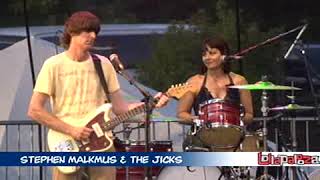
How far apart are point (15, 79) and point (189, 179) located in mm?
1707

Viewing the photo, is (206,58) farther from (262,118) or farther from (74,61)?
(74,61)

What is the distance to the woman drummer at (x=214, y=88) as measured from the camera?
268 inches

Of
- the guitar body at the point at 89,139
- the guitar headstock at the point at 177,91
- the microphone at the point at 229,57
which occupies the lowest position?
the guitar body at the point at 89,139

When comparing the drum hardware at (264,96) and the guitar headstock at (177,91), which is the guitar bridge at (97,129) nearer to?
the guitar headstock at (177,91)

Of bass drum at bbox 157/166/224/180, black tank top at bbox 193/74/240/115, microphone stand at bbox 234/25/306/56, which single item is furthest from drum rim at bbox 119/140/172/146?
microphone stand at bbox 234/25/306/56

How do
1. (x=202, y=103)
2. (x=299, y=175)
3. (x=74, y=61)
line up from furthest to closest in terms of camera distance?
(x=299, y=175)
(x=202, y=103)
(x=74, y=61)

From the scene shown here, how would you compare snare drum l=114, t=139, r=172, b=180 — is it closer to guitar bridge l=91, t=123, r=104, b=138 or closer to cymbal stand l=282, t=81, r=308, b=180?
guitar bridge l=91, t=123, r=104, b=138

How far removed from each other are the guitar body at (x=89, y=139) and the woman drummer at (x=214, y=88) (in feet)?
2.76

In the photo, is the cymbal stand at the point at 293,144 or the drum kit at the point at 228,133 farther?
the cymbal stand at the point at 293,144

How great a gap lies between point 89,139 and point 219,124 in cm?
105

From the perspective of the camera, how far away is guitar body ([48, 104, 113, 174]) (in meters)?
6.06

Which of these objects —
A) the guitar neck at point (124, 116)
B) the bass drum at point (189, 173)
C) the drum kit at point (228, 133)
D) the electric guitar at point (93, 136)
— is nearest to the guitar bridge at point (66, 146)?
the electric guitar at point (93, 136)

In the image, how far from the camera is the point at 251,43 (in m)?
7.38

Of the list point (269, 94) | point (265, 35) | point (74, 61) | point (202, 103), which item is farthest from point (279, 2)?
point (74, 61)
